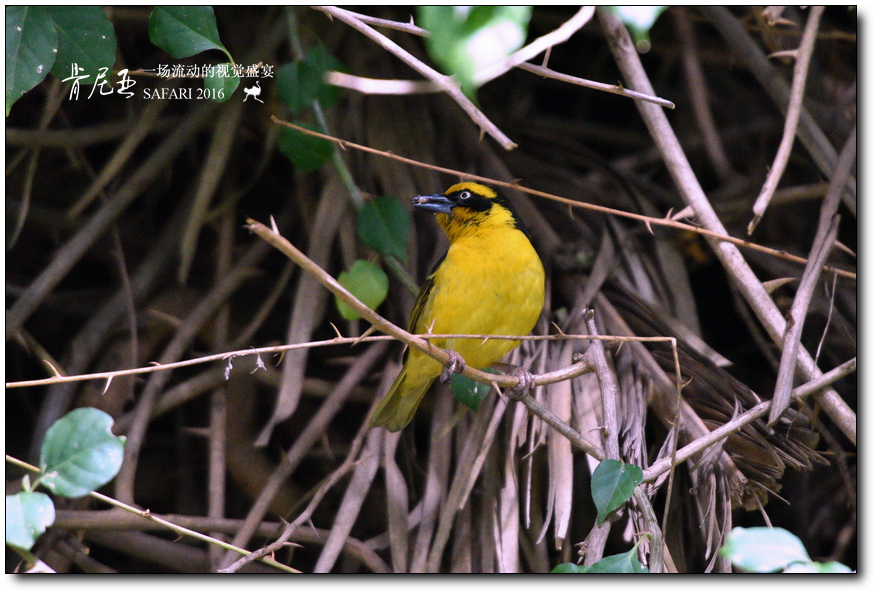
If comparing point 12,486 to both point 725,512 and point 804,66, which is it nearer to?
point 725,512

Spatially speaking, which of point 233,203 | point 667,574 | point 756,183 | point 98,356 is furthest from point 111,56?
point 756,183

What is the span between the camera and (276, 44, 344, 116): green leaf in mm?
2352

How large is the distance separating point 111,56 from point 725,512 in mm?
1875

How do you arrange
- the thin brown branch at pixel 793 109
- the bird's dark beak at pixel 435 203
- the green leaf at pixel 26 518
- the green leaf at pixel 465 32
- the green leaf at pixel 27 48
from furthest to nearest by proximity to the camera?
the bird's dark beak at pixel 435 203, the thin brown branch at pixel 793 109, the green leaf at pixel 27 48, the green leaf at pixel 26 518, the green leaf at pixel 465 32

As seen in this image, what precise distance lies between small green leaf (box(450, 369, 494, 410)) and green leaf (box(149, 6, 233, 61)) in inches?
41.3

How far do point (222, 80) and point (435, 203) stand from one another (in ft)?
3.25

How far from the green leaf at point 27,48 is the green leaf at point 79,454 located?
78cm

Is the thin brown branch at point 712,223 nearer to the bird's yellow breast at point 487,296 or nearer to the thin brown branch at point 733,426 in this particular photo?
the thin brown branch at point 733,426

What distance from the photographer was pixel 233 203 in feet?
9.27

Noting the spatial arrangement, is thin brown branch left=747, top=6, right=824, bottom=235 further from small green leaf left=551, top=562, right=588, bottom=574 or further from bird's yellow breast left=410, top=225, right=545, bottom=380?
small green leaf left=551, top=562, right=588, bottom=574

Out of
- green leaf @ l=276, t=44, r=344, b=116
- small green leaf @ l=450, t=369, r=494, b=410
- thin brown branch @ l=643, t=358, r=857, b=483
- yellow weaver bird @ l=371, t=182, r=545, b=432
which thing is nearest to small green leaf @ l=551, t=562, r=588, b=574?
thin brown branch @ l=643, t=358, r=857, b=483

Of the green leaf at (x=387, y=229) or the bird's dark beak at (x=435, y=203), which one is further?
the bird's dark beak at (x=435, y=203)

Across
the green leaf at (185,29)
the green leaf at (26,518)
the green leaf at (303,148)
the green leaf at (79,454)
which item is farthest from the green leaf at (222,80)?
the green leaf at (26,518)

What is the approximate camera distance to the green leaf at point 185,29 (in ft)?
5.76
